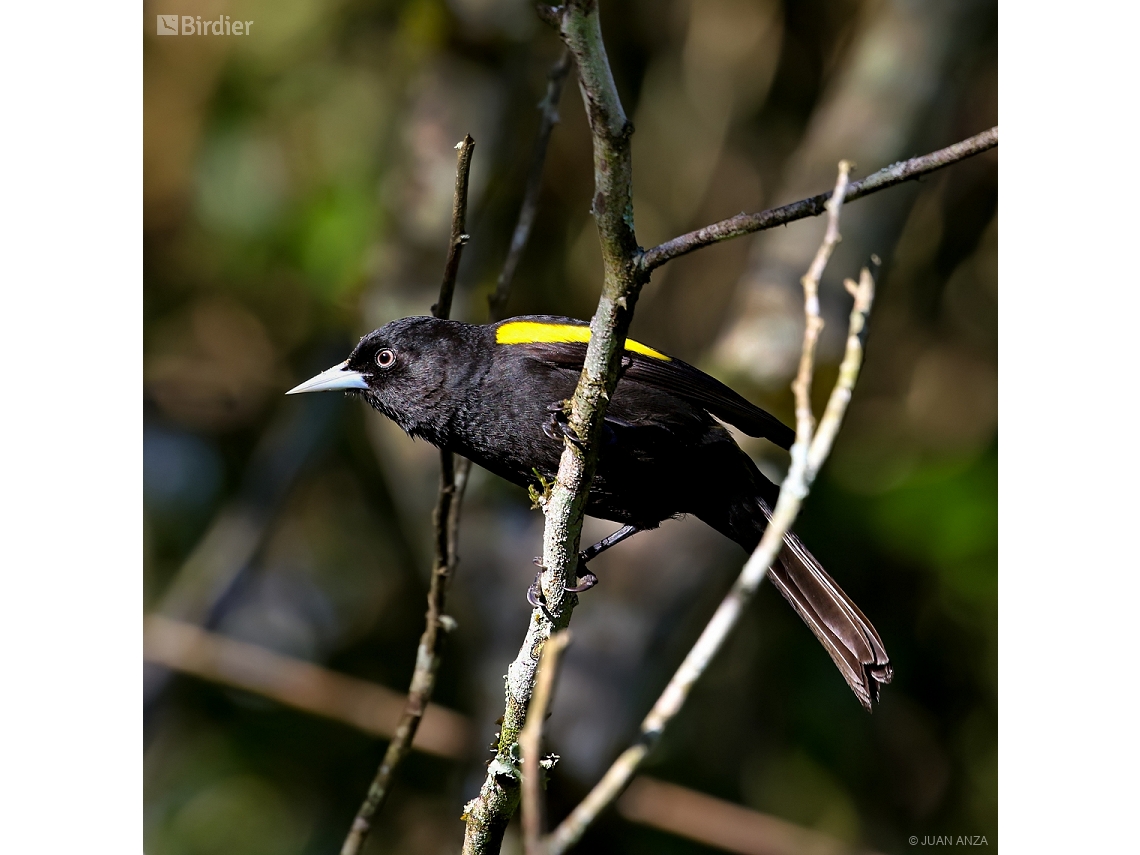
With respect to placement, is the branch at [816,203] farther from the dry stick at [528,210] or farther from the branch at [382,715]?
the branch at [382,715]

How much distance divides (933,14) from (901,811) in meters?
3.57

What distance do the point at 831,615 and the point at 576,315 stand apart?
247cm

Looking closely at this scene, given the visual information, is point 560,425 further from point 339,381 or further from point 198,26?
point 198,26

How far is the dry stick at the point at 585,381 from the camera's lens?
64.7 inches

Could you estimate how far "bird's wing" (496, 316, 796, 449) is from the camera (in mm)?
2598

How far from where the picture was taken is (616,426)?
8.84ft

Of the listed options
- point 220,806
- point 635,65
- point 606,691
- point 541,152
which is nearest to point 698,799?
point 606,691

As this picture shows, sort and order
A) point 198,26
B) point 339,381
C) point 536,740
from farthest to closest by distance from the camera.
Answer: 1. point 198,26
2. point 339,381
3. point 536,740

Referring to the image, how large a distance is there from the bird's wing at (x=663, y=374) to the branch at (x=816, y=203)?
2.12 ft

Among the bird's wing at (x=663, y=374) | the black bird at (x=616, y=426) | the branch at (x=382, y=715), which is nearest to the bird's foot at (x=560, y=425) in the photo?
the black bird at (x=616, y=426)

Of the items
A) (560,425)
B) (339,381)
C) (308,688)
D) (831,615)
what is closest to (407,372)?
(339,381)

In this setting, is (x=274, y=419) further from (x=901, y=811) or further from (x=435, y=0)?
(x=901, y=811)

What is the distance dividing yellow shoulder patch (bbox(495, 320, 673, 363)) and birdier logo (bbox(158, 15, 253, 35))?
150cm

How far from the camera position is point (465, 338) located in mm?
2996
